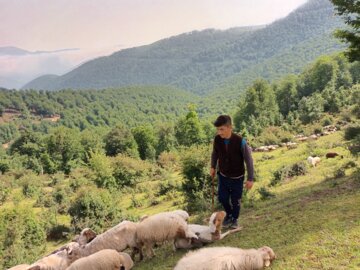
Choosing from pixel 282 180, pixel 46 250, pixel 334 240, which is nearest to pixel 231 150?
pixel 334 240

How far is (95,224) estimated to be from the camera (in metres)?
22.7

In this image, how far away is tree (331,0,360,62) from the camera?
37.9ft

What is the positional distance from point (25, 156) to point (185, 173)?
72.2 metres

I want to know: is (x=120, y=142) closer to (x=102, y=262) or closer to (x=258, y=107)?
(x=258, y=107)

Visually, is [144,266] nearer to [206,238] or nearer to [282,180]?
[206,238]

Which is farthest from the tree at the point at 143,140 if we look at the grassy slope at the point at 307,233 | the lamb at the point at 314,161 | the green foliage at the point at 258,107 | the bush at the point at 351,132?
→ the grassy slope at the point at 307,233

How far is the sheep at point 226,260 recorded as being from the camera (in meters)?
5.16

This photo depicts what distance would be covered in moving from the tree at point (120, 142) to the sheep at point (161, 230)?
5856 centimetres

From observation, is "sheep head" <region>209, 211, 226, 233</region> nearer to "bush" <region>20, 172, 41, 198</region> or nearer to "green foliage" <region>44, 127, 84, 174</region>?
"bush" <region>20, 172, 41, 198</region>

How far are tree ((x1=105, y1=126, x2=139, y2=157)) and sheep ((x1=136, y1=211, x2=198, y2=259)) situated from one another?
5856 centimetres

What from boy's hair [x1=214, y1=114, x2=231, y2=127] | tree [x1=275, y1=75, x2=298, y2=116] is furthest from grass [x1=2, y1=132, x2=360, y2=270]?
tree [x1=275, y1=75, x2=298, y2=116]

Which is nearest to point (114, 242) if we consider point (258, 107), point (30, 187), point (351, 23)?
point (351, 23)

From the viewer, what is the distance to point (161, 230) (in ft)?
25.2

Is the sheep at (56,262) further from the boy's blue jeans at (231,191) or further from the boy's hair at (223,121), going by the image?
the boy's hair at (223,121)
